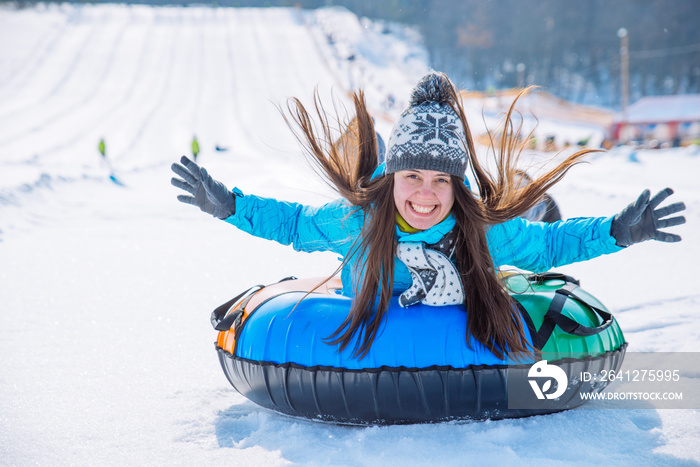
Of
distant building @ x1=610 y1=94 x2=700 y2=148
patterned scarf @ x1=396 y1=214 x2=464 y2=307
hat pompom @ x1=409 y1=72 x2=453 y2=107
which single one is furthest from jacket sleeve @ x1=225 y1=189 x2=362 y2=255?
distant building @ x1=610 y1=94 x2=700 y2=148

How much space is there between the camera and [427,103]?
2.00m

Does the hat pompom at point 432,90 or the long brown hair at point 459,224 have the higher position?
the hat pompom at point 432,90

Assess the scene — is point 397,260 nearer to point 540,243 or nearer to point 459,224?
point 459,224


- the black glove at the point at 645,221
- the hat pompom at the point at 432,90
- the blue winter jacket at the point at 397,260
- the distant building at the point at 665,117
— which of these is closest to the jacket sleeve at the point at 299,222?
the blue winter jacket at the point at 397,260

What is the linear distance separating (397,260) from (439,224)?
0.20 metres

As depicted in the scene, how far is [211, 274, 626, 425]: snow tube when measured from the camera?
1.85 meters

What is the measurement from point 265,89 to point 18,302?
23.7 metres

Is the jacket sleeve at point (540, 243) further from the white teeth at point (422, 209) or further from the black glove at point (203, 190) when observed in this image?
the black glove at point (203, 190)

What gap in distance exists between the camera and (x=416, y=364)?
1850mm

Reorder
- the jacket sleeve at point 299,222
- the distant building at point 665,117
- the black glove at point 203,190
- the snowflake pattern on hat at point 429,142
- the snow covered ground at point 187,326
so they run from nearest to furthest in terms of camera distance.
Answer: the snow covered ground at point 187,326 → the snowflake pattern on hat at point 429,142 → the black glove at point 203,190 → the jacket sleeve at point 299,222 → the distant building at point 665,117

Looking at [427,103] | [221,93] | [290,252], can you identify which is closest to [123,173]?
[290,252]

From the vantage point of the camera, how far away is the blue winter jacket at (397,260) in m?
2.04

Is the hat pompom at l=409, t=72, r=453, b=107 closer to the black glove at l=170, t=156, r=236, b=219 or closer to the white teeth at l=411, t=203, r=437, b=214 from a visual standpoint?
the white teeth at l=411, t=203, r=437, b=214

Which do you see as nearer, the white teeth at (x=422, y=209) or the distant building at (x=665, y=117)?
the white teeth at (x=422, y=209)
